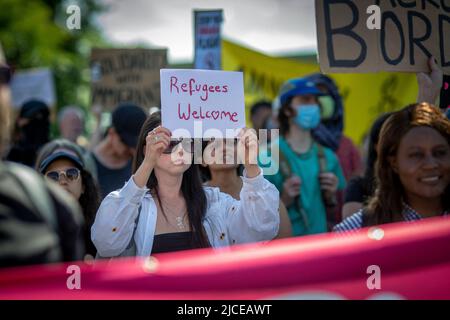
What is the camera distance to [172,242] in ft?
9.63

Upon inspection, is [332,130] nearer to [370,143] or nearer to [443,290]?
[370,143]

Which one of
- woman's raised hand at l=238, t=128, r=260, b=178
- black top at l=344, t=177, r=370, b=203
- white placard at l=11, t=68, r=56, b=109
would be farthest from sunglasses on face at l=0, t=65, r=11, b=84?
white placard at l=11, t=68, r=56, b=109

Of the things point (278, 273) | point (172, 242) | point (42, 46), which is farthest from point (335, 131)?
point (42, 46)

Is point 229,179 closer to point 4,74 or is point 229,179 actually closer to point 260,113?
point 4,74

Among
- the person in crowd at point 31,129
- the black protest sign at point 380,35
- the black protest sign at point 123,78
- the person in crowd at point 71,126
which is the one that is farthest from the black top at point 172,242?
the person in crowd at point 71,126

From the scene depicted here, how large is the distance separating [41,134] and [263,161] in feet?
8.05

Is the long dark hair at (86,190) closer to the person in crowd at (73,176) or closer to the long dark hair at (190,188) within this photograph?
the person in crowd at (73,176)

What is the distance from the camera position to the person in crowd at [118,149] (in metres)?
5.07

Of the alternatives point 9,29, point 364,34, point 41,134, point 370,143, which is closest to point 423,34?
point 364,34

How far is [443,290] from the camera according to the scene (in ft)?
7.50

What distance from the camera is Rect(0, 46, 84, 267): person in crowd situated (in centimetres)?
164

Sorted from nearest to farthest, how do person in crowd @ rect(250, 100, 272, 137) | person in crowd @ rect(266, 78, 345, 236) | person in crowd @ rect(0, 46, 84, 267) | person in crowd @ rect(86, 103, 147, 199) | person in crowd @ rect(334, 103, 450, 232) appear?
person in crowd @ rect(0, 46, 84, 267) → person in crowd @ rect(334, 103, 450, 232) → person in crowd @ rect(266, 78, 345, 236) → person in crowd @ rect(86, 103, 147, 199) → person in crowd @ rect(250, 100, 272, 137)

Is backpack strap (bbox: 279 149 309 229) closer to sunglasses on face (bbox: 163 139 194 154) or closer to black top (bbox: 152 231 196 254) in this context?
sunglasses on face (bbox: 163 139 194 154)

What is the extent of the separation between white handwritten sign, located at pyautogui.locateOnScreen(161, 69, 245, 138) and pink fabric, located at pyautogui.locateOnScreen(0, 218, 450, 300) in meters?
0.90
